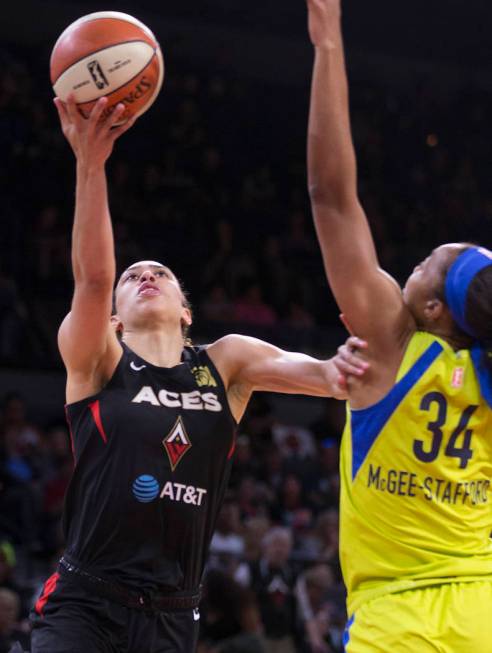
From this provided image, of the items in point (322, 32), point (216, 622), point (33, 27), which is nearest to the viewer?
point (322, 32)

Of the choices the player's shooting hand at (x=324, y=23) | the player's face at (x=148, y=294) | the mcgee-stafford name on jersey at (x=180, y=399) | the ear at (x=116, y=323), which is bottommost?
the mcgee-stafford name on jersey at (x=180, y=399)

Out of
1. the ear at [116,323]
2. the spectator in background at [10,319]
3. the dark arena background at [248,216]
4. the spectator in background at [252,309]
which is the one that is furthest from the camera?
the spectator in background at [252,309]

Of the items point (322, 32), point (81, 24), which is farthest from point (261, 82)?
point (322, 32)

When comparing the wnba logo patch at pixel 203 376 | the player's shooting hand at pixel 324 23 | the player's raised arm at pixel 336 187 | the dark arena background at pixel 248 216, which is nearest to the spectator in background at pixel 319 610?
the dark arena background at pixel 248 216

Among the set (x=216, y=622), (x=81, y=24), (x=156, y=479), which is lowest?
(x=216, y=622)

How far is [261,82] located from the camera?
17906mm

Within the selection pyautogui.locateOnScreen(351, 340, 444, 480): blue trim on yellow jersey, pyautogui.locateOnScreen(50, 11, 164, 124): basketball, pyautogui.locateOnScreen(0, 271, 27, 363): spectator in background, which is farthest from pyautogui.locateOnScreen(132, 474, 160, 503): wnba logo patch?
pyautogui.locateOnScreen(0, 271, 27, 363): spectator in background

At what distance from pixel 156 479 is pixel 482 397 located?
1.54 meters

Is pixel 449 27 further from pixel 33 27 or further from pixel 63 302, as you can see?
pixel 63 302

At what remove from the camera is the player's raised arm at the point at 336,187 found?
3.46 m

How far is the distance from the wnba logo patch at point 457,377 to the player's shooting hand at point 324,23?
3.46ft

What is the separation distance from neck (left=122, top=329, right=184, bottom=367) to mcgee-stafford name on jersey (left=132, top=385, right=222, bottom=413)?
20 cm

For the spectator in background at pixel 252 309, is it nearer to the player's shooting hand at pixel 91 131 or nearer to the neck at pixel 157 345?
the neck at pixel 157 345

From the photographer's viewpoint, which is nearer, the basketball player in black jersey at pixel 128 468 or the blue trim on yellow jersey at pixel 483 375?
the blue trim on yellow jersey at pixel 483 375
